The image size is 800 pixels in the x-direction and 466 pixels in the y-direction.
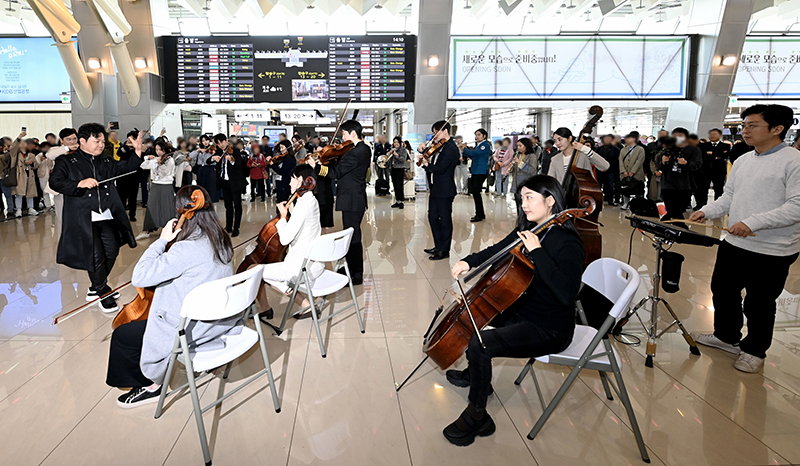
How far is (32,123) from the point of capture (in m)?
14.4

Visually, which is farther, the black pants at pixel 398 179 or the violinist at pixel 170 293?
the black pants at pixel 398 179

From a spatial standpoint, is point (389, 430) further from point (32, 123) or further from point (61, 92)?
point (32, 123)

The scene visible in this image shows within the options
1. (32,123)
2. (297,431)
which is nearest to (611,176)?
(297,431)

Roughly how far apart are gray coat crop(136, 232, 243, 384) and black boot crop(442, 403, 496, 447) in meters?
1.12

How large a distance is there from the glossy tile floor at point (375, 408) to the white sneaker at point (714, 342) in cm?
6

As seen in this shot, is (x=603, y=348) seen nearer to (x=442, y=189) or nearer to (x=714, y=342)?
(x=714, y=342)

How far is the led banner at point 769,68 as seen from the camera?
11453 millimetres

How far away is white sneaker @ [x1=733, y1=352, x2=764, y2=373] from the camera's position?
8.94 ft

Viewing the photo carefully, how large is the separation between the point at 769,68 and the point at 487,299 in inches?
533

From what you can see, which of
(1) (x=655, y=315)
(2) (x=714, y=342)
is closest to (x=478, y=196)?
(2) (x=714, y=342)

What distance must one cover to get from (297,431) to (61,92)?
13.3 meters

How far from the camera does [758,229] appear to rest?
2.51 metres

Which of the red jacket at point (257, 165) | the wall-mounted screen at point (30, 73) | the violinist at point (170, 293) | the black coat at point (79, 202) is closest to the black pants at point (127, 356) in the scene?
the violinist at point (170, 293)

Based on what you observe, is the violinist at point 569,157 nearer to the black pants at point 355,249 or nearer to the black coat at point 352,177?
the black coat at point 352,177
